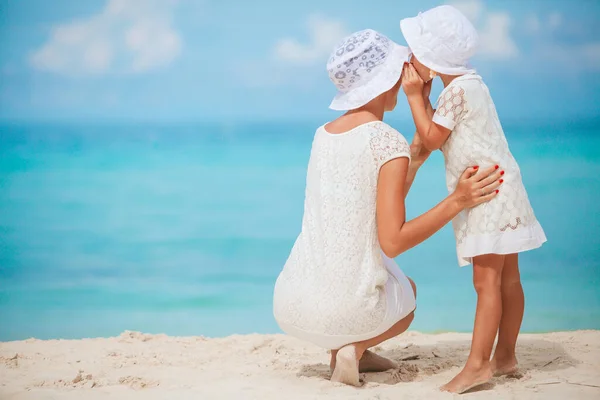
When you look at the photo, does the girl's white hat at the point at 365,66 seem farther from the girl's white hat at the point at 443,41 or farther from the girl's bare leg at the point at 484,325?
the girl's bare leg at the point at 484,325

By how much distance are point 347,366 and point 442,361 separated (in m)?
0.70

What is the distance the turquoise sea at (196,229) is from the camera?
559 cm

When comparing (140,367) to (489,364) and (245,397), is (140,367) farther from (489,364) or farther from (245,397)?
(489,364)

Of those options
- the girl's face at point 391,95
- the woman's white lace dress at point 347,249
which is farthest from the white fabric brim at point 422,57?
the woman's white lace dress at point 347,249

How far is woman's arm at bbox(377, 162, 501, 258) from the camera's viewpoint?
2762 millimetres

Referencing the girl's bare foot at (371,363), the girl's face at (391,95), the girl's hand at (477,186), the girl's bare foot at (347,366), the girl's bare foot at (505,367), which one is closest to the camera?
the girl's hand at (477,186)

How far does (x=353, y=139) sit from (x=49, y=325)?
3.37 m

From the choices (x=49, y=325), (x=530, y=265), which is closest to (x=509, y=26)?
(x=530, y=265)

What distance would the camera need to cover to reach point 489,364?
2.85 meters

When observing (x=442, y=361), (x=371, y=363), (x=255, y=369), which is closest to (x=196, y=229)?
(x=255, y=369)

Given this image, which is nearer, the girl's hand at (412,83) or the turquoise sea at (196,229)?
the girl's hand at (412,83)

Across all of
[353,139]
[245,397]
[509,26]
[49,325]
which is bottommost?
[245,397]

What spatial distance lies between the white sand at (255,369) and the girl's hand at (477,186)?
0.65 meters

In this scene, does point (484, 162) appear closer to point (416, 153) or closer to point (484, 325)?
point (416, 153)
